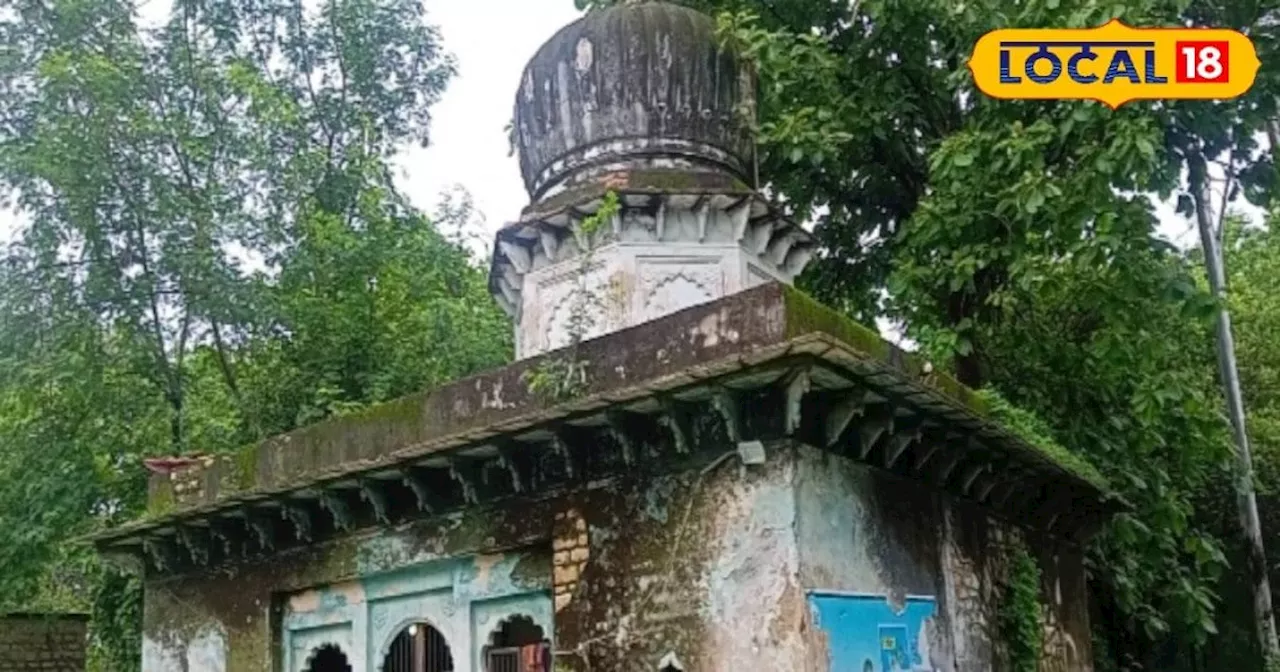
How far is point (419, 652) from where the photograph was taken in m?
9.46

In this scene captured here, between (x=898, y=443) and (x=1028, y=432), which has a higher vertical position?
(x=1028, y=432)

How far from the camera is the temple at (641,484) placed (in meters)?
7.55

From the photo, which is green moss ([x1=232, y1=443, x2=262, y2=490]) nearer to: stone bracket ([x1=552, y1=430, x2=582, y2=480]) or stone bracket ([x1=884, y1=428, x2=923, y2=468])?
stone bracket ([x1=552, y1=430, x2=582, y2=480])

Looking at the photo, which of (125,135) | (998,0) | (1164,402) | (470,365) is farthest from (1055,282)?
(125,135)

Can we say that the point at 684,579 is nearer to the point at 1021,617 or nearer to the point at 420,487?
the point at 420,487

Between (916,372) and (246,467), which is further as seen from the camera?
(246,467)

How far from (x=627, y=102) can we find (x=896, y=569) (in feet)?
14.2

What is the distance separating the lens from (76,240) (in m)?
15.2

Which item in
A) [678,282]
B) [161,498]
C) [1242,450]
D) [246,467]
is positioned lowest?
[161,498]

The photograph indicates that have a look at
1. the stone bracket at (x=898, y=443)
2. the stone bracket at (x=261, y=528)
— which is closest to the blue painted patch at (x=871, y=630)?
the stone bracket at (x=898, y=443)

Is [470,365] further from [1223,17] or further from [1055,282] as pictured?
[1223,17]

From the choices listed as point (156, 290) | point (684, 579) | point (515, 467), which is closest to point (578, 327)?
point (515, 467)

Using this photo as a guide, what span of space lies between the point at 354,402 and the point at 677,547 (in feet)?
24.7

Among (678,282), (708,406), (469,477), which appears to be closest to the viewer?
(708,406)
